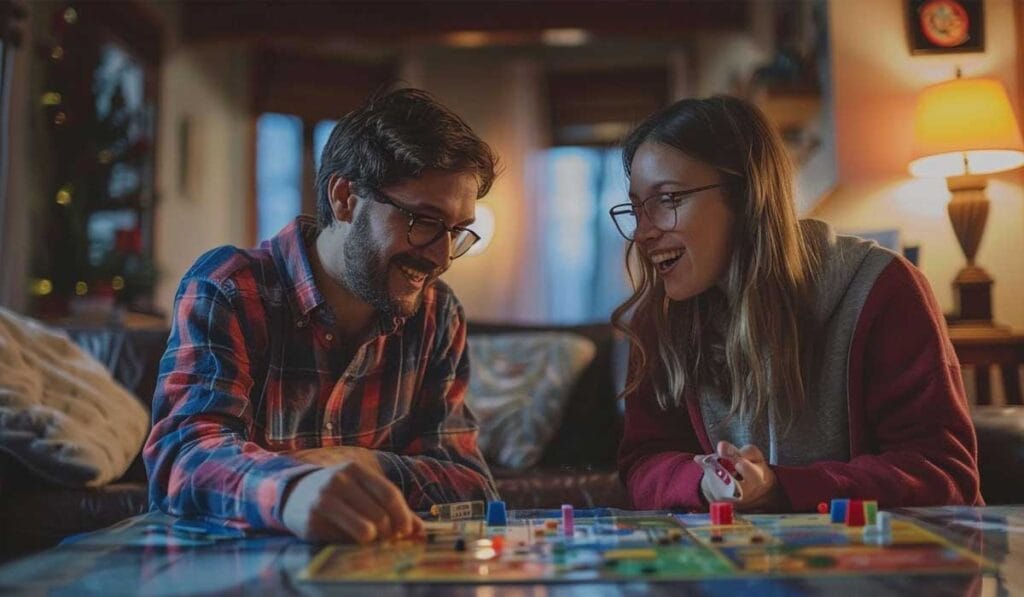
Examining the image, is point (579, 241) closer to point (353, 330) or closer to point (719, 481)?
point (353, 330)

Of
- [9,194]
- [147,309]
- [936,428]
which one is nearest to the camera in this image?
[936,428]

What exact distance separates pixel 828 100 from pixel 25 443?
8.64 feet

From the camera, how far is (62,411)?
2.31 metres

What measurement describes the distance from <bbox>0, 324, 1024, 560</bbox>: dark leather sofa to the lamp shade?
1.11 meters

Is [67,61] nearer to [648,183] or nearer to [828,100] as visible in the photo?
[828,100]

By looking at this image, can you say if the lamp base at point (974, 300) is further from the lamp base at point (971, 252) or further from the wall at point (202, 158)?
the wall at point (202, 158)

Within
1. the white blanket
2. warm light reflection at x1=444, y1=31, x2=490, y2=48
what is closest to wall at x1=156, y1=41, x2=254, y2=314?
warm light reflection at x1=444, y1=31, x2=490, y2=48

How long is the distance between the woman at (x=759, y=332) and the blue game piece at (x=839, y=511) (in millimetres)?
271

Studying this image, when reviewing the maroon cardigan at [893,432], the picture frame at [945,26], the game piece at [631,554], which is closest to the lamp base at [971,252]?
the picture frame at [945,26]

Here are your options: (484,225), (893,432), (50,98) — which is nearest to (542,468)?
(893,432)

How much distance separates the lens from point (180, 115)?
18.6ft

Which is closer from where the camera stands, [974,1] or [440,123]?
[440,123]

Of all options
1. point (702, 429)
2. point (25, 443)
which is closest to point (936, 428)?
point (702, 429)

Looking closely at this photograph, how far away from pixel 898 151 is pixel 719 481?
2.24 metres
